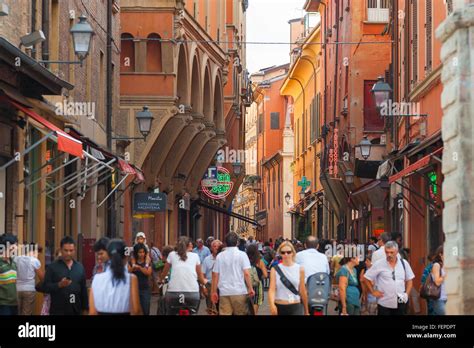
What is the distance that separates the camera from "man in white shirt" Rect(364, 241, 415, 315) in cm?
1844

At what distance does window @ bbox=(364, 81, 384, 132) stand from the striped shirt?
1227 inches

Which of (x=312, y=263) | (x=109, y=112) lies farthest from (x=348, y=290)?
(x=109, y=112)

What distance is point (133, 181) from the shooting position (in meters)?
39.5

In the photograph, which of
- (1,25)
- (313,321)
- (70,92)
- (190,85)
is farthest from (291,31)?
(313,321)

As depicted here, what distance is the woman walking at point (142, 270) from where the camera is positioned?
19484mm

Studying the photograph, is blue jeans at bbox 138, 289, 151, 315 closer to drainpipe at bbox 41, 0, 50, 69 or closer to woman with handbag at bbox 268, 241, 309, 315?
woman with handbag at bbox 268, 241, 309, 315

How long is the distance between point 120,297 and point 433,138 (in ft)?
44.9

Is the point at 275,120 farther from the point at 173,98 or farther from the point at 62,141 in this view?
the point at 62,141

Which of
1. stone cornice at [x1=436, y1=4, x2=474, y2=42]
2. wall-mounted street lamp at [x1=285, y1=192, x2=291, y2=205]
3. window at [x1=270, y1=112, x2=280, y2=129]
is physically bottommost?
stone cornice at [x1=436, y1=4, x2=474, y2=42]

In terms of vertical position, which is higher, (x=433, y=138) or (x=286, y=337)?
(x=433, y=138)

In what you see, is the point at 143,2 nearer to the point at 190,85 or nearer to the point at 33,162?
the point at 190,85

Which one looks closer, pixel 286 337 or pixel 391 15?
pixel 286 337

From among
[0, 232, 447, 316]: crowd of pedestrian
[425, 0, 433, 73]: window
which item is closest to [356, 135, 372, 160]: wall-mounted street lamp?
[425, 0, 433, 73]: window

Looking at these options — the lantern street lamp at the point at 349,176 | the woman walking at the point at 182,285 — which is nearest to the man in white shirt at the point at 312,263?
the woman walking at the point at 182,285
